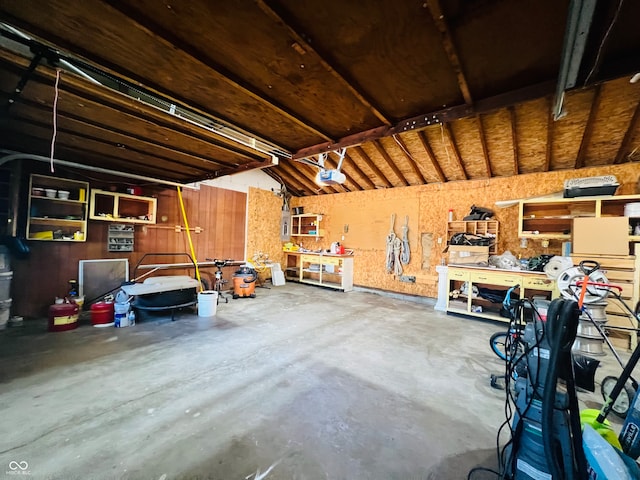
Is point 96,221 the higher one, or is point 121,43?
point 121,43

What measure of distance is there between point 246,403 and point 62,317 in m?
3.45

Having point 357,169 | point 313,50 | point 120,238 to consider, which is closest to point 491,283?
point 357,169

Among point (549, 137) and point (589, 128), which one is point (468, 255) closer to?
point (549, 137)

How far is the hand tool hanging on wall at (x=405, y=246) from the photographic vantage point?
6.22 meters

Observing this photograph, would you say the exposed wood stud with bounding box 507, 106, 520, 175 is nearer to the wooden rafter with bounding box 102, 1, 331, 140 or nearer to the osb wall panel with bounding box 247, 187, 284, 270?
the wooden rafter with bounding box 102, 1, 331, 140

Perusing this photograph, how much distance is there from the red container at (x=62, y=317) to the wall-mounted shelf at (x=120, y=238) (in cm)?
141

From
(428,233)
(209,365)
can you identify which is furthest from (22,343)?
(428,233)

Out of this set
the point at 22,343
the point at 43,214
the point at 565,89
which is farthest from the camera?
the point at 43,214

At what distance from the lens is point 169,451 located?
61.4 inches

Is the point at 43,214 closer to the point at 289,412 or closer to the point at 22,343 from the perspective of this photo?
the point at 22,343

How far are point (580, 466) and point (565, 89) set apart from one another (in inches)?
97.6

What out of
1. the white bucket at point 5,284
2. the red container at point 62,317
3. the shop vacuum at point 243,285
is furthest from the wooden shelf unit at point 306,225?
the white bucket at point 5,284

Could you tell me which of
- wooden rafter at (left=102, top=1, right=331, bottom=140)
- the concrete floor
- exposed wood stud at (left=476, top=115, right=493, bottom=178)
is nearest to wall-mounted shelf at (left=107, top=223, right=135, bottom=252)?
the concrete floor

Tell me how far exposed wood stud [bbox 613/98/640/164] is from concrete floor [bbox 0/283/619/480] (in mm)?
3205
